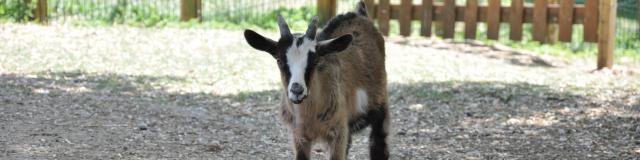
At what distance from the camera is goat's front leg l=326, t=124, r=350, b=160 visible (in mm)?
6387

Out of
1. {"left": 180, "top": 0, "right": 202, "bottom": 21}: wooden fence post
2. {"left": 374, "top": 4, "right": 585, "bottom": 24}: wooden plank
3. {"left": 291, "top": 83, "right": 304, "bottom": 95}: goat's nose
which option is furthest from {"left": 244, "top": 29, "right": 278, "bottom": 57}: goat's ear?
{"left": 180, "top": 0, "right": 202, "bottom": 21}: wooden fence post

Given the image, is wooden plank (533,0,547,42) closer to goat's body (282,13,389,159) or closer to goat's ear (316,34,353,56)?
goat's body (282,13,389,159)

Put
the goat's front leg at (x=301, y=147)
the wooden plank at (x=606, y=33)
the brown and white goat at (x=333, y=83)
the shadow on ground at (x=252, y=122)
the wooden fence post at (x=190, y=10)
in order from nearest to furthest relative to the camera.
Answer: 1. the brown and white goat at (x=333, y=83)
2. the goat's front leg at (x=301, y=147)
3. the shadow on ground at (x=252, y=122)
4. the wooden plank at (x=606, y=33)
5. the wooden fence post at (x=190, y=10)

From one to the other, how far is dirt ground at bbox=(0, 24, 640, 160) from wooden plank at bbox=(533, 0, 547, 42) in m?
0.38

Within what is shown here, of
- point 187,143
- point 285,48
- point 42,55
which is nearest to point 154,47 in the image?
point 42,55

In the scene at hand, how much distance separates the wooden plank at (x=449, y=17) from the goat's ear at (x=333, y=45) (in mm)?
8090

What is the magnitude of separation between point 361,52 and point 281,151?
4.35 ft

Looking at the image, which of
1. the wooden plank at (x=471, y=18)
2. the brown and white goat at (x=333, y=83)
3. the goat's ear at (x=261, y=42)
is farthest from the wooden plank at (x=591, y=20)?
the goat's ear at (x=261, y=42)

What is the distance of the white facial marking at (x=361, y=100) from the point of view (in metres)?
6.92

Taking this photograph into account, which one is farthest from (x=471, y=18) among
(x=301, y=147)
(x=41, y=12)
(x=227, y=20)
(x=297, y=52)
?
(x=297, y=52)

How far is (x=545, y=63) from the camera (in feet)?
43.9

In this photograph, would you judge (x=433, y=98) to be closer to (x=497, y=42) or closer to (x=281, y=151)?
(x=281, y=151)

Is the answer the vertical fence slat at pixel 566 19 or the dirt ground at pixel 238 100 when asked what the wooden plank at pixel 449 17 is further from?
the vertical fence slat at pixel 566 19

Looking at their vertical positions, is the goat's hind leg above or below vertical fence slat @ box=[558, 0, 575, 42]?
below
